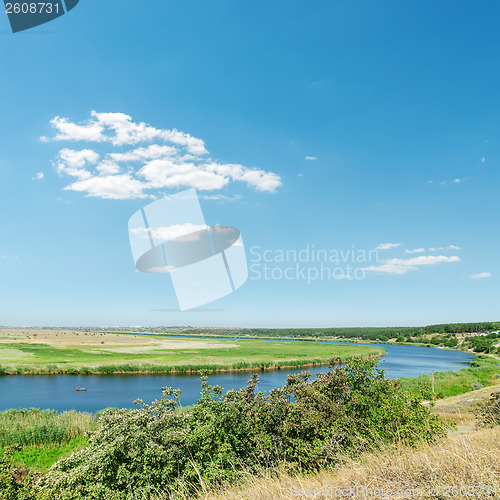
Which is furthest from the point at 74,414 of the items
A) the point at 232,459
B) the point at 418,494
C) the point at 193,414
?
the point at 418,494

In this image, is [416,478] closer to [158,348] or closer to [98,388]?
[98,388]

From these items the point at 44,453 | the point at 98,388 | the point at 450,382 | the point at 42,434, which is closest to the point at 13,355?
the point at 98,388

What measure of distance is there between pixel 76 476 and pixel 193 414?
144 inches

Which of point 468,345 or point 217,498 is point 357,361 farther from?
point 468,345

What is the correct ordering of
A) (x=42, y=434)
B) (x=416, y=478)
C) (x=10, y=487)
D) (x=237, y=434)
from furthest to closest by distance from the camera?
(x=42, y=434)
(x=237, y=434)
(x=10, y=487)
(x=416, y=478)

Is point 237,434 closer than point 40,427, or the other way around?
point 237,434

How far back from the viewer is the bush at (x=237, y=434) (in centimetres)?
829

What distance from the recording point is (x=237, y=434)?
414 inches

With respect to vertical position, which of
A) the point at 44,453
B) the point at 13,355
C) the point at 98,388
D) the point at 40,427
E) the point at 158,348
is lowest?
the point at 158,348

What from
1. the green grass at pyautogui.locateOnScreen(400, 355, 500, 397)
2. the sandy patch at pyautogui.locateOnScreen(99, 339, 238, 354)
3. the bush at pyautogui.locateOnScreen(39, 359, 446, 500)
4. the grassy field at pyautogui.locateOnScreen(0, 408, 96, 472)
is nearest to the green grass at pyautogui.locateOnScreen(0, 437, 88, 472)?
the grassy field at pyautogui.locateOnScreen(0, 408, 96, 472)

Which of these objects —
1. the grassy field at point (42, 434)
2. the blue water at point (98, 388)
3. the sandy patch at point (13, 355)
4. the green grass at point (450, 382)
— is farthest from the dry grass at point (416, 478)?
the sandy patch at point (13, 355)

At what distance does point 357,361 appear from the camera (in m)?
14.3

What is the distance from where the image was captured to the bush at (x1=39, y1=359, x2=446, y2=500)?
27.2 ft

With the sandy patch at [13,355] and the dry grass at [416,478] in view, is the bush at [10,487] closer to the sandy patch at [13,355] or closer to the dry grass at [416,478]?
the dry grass at [416,478]
